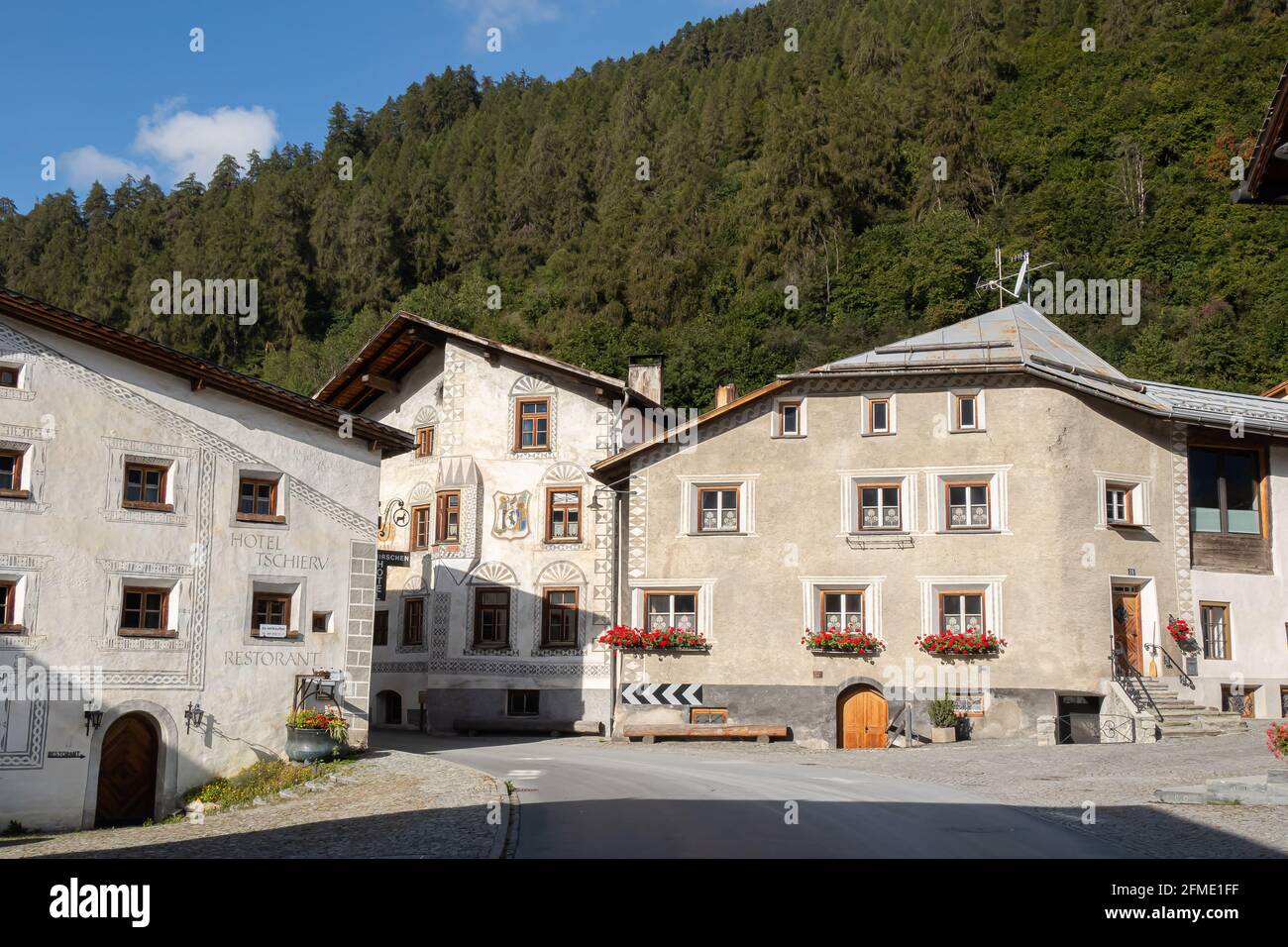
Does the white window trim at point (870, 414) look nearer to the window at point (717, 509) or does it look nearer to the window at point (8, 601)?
the window at point (717, 509)

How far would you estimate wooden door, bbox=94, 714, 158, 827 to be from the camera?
75.1 ft

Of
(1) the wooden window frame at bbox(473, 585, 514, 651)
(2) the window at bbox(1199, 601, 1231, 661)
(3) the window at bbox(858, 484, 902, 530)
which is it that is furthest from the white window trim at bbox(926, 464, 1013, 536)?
(1) the wooden window frame at bbox(473, 585, 514, 651)

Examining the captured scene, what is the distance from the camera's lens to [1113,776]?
19.9 m

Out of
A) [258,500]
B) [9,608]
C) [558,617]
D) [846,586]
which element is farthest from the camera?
[558,617]

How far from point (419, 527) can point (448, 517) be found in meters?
1.24

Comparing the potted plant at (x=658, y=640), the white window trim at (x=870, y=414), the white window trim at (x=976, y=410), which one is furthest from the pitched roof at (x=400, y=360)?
the white window trim at (x=976, y=410)

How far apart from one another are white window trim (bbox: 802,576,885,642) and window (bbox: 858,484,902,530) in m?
1.31

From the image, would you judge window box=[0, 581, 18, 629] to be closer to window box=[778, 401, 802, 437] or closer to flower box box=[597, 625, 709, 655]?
flower box box=[597, 625, 709, 655]

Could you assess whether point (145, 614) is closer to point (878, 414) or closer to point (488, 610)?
point (488, 610)

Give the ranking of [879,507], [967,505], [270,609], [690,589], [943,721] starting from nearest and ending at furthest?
[270,609], [943,721], [967,505], [879,507], [690,589]

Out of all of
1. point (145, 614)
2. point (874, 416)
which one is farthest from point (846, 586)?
point (145, 614)

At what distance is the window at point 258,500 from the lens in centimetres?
2523

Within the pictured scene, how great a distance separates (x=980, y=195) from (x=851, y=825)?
6577 centimetres
